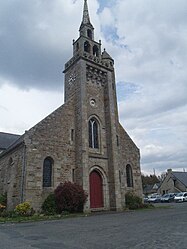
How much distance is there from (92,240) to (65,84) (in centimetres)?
1849

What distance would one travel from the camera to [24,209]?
15.2 meters

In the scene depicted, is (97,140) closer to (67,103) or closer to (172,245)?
(67,103)

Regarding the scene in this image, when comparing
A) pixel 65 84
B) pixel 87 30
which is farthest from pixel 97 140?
pixel 87 30

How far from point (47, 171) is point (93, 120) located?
6.59m

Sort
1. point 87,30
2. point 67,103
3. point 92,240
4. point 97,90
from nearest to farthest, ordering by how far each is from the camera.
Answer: point 92,240 → point 67,103 → point 97,90 → point 87,30

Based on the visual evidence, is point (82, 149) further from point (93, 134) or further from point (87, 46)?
point (87, 46)

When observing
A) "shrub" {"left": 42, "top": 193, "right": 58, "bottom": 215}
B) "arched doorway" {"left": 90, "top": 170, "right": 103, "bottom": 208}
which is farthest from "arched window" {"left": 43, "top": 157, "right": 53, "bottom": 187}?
"arched doorway" {"left": 90, "top": 170, "right": 103, "bottom": 208}

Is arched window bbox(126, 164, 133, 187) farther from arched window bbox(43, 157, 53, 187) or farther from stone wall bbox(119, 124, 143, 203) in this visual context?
arched window bbox(43, 157, 53, 187)

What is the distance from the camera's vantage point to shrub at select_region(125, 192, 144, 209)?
2120 centimetres

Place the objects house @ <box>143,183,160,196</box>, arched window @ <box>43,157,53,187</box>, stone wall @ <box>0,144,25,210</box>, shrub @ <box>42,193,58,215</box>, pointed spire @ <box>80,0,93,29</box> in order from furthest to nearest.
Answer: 1. house @ <box>143,183,160,196</box>
2. pointed spire @ <box>80,0,93,29</box>
3. arched window @ <box>43,157,53,187</box>
4. stone wall @ <box>0,144,25,210</box>
5. shrub @ <box>42,193,58,215</box>

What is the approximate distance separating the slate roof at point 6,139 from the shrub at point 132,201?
16760mm

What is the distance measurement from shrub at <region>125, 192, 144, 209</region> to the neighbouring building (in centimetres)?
3256

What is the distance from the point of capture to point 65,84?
2398cm

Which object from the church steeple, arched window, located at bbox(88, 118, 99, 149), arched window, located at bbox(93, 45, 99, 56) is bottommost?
arched window, located at bbox(88, 118, 99, 149)
